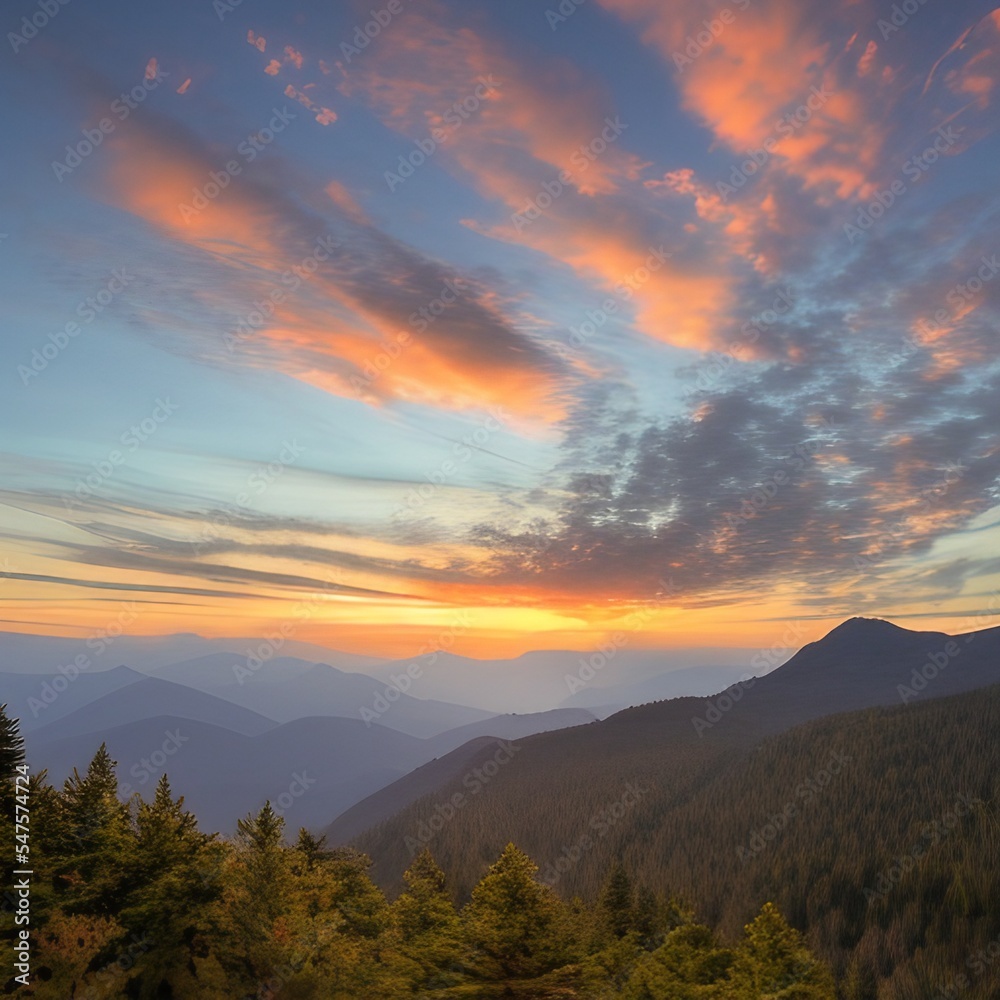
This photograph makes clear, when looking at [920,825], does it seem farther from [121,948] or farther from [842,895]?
[121,948]

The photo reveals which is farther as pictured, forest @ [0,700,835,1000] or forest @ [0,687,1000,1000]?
forest @ [0,687,1000,1000]

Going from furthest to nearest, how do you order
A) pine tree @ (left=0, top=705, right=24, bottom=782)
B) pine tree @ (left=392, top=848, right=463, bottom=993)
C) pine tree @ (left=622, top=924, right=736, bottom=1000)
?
pine tree @ (left=622, top=924, right=736, bottom=1000) < pine tree @ (left=392, top=848, right=463, bottom=993) < pine tree @ (left=0, top=705, right=24, bottom=782)

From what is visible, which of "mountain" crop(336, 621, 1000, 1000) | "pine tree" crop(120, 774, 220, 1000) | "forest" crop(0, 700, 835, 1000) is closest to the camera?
"forest" crop(0, 700, 835, 1000)

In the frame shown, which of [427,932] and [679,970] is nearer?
[427,932]

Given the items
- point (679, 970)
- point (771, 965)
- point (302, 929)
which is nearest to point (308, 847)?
point (302, 929)

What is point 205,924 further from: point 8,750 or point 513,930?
point 513,930

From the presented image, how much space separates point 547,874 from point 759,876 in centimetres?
5680

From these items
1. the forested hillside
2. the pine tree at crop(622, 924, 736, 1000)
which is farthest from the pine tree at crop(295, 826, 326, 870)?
the forested hillside

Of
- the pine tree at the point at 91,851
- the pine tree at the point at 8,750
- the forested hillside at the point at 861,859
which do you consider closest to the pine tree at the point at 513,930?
the pine tree at the point at 91,851

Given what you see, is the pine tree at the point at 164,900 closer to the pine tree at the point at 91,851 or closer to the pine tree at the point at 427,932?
the pine tree at the point at 91,851

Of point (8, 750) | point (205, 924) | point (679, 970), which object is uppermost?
point (8, 750)

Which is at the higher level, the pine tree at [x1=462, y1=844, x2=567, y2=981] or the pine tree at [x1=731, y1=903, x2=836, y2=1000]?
the pine tree at [x1=462, y1=844, x2=567, y2=981]

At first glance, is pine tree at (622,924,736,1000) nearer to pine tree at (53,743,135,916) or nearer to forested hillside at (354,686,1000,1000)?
pine tree at (53,743,135,916)

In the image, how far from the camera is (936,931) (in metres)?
114
